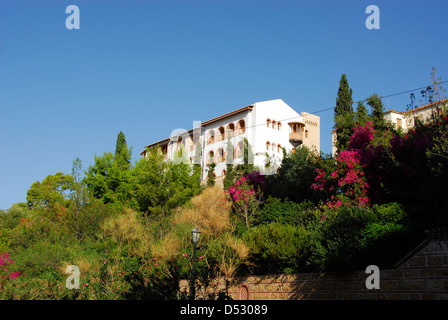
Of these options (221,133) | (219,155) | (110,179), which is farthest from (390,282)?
(221,133)

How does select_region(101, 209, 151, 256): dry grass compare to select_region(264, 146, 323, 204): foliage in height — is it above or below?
below

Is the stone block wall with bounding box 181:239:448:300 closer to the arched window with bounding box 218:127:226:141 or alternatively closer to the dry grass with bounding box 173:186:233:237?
the dry grass with bounding box 173:186:233:237

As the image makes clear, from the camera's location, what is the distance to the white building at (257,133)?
38.7m

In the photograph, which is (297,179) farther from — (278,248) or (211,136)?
(211,136)

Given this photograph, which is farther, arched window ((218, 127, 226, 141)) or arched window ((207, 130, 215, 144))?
arched window ((207, 130, 215, 144))

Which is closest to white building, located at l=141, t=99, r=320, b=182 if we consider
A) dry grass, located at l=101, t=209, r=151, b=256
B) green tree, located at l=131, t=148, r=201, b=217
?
green tree, located at l=131, t=148, r=201, b=217

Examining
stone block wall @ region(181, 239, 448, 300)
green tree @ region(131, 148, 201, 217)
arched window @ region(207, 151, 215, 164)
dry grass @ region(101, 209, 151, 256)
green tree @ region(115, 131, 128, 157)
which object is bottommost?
stone block wall @ region(181, 239, 448, 300)

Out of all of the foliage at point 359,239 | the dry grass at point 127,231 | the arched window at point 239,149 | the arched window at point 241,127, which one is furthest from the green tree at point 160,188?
the foliage at point 359,239

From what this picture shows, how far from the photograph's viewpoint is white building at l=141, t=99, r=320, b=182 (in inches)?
1522

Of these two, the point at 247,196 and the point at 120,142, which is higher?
the point at 120,142

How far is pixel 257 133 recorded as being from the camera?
1518 inches

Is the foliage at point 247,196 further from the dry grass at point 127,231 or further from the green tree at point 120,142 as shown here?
the green tree at point 120,142

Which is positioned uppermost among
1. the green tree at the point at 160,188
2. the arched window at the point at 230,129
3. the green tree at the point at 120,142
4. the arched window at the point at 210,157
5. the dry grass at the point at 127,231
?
the arched window at the point at 230,129

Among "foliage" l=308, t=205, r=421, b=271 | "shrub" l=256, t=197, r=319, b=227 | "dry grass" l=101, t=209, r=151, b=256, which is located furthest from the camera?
"dry grass" l=101, t=209, r=151, b=256
